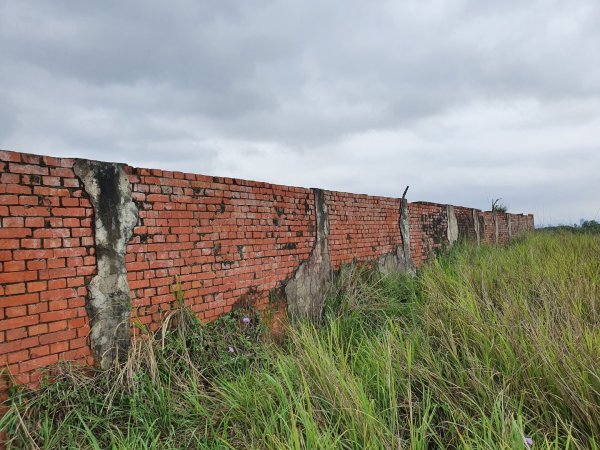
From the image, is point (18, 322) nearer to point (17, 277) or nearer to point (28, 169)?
point (17, 277)

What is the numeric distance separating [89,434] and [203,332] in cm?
135

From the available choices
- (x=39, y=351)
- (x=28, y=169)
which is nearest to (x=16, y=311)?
(x=39, y=351)

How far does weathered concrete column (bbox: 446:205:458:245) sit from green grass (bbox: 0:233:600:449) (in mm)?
6817

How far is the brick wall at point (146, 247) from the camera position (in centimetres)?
277

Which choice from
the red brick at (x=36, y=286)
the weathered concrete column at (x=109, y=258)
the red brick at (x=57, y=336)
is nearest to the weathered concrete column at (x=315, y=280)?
the weathered concrete column at (x=109, y=258)

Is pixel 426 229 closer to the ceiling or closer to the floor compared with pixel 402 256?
closer to the ceiling

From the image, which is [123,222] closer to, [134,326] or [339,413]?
[134,326]

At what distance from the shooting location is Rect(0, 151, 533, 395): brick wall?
2773 mm

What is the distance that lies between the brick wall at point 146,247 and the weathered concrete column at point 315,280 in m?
0.11

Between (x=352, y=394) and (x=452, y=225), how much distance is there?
927 centimetres

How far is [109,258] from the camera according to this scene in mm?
3244

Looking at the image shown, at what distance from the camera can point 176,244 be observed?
3.78 m

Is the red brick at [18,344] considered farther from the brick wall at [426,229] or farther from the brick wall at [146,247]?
the brick wall at [426,229]

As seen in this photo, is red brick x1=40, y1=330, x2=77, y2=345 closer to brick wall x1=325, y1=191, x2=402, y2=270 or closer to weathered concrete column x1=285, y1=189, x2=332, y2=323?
weathered concrete column x1=285, y1=189, x2=332, y2=323
